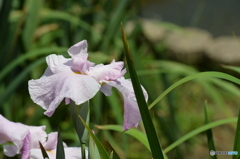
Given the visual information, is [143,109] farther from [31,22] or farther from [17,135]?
[31,22]

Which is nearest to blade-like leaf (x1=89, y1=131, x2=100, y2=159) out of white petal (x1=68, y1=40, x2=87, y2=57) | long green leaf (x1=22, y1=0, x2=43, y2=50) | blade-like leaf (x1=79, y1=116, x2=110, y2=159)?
blade-like leaf (x1=79, y1=116, x2=110, y2=159)

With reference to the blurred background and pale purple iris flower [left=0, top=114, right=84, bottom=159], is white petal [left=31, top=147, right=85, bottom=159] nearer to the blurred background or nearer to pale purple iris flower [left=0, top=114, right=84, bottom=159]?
pale purple iris flower [left=0, top=114, right=84, bottom=159]

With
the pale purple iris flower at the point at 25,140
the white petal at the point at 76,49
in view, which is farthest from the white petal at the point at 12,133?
the white petal at the point at 76,49

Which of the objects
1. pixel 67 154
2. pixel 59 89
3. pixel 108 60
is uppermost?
pixel 59 89

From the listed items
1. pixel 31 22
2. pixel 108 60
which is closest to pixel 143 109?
pixel 108 60

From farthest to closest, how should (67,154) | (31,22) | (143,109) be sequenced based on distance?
(31,22) < (67,154) < (143,109)

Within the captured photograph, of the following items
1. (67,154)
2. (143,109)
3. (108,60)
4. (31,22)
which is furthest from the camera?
(31,22)
